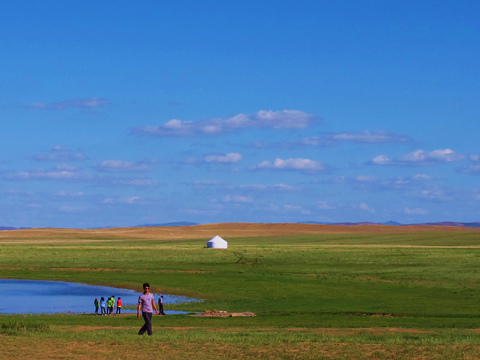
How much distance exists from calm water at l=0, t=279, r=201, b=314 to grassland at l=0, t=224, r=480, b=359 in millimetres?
2832

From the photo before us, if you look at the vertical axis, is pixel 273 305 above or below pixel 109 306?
below

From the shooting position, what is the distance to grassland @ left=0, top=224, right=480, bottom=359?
23.1 metres

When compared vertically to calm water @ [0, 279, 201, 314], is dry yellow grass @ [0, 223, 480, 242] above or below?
above

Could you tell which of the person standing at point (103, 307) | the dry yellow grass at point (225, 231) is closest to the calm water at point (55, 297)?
the person standing at point (103, 307)

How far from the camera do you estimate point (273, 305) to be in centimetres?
4434

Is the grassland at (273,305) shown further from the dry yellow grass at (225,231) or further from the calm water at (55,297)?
the dry yellow grass at (225,231)

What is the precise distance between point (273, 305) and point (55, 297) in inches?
676

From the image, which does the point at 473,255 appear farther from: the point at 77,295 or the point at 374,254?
the point at 77,295

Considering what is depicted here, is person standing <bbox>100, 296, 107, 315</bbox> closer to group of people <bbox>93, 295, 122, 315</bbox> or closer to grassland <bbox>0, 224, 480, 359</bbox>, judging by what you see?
group of people <bbox>93, 295, 122, 315</bbox>

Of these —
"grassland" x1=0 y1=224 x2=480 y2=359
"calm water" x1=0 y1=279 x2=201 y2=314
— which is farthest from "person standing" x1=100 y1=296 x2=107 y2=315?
"grassland" x1=0 y1=224 x2=480 y2=359

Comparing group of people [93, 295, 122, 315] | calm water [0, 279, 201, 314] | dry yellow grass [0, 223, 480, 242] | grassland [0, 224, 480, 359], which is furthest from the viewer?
dry yellow grass [0, 223, 480, 242]

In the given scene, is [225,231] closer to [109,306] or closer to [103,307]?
[103,307]

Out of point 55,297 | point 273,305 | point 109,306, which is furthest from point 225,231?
point 109,306

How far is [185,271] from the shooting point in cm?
7306
